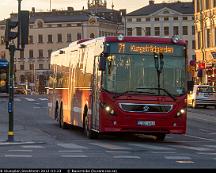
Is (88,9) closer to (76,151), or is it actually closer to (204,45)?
(204,45)

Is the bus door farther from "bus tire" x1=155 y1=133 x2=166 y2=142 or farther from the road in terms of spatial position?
"bus tire" x1=155 y1=133 x2=166 y2=142

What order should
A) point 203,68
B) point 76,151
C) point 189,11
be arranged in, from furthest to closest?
point 189,11, point 203,68, point 76,151

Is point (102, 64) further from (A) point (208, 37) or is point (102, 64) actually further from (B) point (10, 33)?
(A) point (208, 37)

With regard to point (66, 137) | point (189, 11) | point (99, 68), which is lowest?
point (66, 137)

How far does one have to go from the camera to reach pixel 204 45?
7856 centimetres

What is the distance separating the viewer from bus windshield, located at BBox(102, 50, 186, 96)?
22969 mm

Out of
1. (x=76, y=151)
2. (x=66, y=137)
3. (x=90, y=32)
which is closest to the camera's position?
(x=76, y=151)

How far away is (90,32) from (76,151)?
13417 cm

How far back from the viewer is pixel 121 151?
19578 millimetres

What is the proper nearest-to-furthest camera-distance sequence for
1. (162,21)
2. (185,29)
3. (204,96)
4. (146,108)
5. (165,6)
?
(146,108), (204,96), (162,21), (165,6), (185,29)

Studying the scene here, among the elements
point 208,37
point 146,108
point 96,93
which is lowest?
point 146,108

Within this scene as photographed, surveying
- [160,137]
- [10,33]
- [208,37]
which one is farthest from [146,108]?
[208,37]

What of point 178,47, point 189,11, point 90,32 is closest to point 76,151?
point 178,47

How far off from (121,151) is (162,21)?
118m
